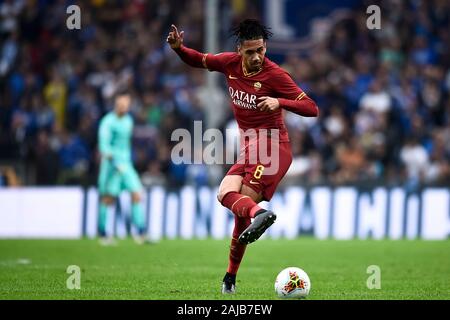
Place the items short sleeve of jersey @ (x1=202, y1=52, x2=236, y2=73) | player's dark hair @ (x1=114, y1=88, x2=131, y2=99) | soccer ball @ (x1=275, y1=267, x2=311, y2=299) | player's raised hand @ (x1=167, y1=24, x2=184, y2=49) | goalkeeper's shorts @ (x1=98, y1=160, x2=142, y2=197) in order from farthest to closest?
player's dark hair @ (x1=114, y1=88, x2=131, y2=99) < goalkeeper's shorts @ (x1=98, y1=160, x2=142, y2=197) < player's raised hand @ (x1=167, y1=24, x2=184, y2=49) < short sleeve of jersey @ (x1=202, y1=52, x2=236, y2=73) < soccer ball @ (x1=275, y1=267, x2=311, y2=299)

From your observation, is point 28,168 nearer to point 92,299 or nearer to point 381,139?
point 381,139

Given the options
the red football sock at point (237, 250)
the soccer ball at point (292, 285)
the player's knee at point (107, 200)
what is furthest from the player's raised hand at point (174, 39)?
the player's knee at point (107, 200)

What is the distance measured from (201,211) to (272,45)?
503 centimetres

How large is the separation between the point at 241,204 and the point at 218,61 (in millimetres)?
1667

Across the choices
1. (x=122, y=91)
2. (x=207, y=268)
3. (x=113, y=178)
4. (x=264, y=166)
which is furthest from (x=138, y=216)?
(x=264, y=166)

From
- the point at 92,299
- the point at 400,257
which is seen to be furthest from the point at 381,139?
the point at 92,299

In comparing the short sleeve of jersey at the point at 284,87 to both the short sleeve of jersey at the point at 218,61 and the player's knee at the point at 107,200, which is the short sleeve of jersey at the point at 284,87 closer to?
the short sleeve of jersey at the point at 218,61

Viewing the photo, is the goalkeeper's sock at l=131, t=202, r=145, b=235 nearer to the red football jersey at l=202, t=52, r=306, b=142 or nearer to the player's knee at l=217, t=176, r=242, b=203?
the red football jersey at l=202, t=52, r=306, b=142

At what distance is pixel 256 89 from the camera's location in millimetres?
9789

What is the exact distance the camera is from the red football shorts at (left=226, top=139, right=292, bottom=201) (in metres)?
9.69

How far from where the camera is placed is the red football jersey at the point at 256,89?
31.9 ft

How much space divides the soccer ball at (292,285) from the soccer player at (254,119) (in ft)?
2.05

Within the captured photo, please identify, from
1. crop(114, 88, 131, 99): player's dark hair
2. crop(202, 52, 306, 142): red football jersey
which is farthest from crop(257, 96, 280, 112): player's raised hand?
crop(114, 88, 131, 99): player's dark hair

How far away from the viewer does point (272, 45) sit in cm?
2297
